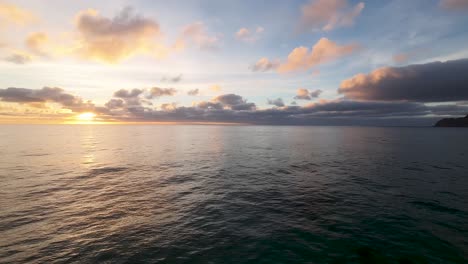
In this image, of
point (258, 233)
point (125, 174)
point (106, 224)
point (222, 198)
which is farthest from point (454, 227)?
point (125, 174)

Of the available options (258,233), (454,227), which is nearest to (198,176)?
(258,233)

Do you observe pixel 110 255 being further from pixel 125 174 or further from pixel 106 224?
pixel 125 174

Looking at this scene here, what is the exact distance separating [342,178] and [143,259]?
37010 mm

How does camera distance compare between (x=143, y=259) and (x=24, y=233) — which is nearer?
(x=143, y=259)

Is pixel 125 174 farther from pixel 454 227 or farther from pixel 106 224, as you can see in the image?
pixel 454 227

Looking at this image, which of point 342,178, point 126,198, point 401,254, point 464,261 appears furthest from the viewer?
point 342,178

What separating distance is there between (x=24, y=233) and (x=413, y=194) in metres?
47.4

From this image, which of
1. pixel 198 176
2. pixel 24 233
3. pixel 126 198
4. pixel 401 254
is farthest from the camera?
pixel 198 176

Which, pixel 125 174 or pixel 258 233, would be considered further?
pixel 125 174

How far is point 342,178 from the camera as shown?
133 feet

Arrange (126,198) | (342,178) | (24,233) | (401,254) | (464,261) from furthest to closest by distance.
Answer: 1. (342,178)
2. (126,198)
3. (24,233)
4. (401,254)
5. (464,261)

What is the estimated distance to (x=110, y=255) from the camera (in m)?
16.6

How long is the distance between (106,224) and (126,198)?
827cm

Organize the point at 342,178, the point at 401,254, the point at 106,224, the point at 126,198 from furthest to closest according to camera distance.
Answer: the point at 342,178, the point at 126,198, the point at 106,224, the point at 401,254
